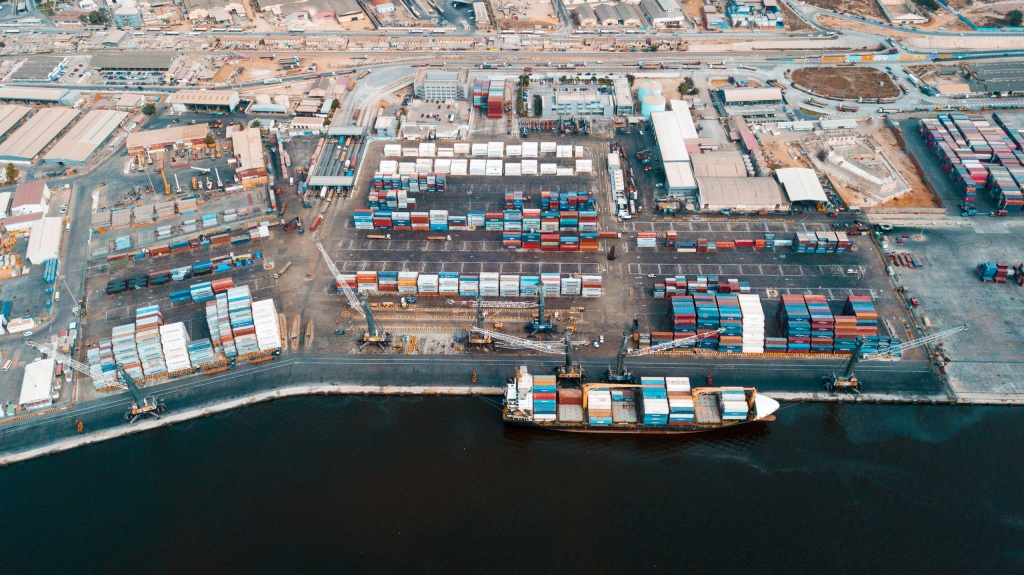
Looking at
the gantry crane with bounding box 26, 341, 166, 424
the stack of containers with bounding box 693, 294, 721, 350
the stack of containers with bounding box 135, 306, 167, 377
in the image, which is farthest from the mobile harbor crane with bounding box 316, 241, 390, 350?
the stack of containers with bounding box 693, 294, 721, 350

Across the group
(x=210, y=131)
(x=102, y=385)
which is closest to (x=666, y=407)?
(x=102, y=385)

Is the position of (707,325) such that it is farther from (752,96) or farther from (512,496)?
(752,96)

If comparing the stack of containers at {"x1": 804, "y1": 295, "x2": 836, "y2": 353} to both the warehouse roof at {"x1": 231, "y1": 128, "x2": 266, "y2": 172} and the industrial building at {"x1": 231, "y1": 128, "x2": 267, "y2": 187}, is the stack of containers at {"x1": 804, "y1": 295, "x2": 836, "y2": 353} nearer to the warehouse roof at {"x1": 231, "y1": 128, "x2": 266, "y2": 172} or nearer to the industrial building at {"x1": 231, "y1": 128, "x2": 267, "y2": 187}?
the industrial building at {"x1": 231, "y1": 128, "x2": 267, "y2": 187}

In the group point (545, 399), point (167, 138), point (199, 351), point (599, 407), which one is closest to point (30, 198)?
point (167, 138)

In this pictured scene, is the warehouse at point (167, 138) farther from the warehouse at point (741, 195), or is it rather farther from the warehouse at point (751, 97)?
the warehouse at point (751, 97)

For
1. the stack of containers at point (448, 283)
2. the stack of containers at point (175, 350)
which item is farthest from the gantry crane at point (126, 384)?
the stack of containers at point (448, 283)

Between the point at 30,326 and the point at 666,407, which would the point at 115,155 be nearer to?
the point at 30,326
